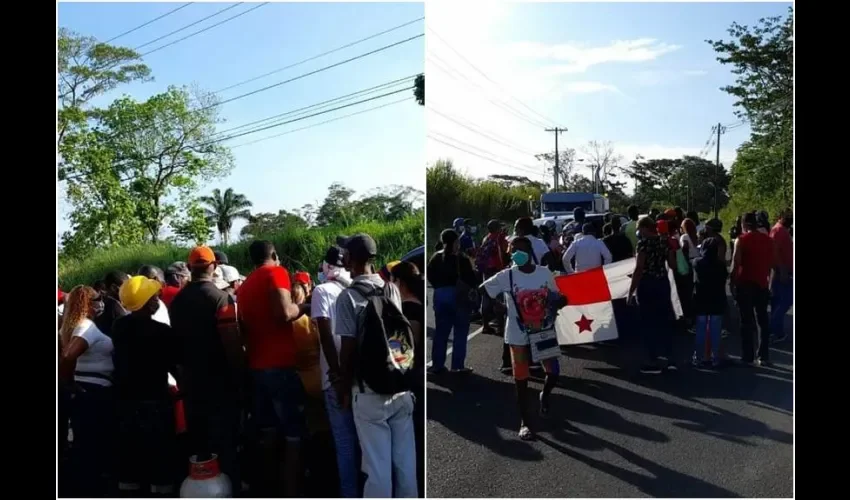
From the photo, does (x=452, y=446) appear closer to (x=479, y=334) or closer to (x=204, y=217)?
(x=204, y=217)

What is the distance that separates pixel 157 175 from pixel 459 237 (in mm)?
2133

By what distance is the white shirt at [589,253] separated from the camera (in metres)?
6.60

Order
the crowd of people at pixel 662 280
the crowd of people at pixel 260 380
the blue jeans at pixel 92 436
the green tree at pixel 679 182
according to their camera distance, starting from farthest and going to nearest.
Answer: the crowd of people at pixel 662 280, the green tree at pixel 679 182, the blue jeans at pixel 92 436, the crowd of people at pixel 260 380

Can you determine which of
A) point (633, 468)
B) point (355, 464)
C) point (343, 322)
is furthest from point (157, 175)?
point (633, 468)

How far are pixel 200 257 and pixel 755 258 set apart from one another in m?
4.04

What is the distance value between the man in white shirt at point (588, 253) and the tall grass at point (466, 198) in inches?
62.1

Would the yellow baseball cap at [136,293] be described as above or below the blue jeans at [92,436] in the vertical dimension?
above

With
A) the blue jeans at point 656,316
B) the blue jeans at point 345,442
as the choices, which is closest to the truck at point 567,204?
the blue jeans at point 656,316

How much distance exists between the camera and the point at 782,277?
509 cm

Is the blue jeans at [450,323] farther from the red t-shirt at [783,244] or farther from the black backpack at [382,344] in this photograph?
the red t-shirt at [783,244]

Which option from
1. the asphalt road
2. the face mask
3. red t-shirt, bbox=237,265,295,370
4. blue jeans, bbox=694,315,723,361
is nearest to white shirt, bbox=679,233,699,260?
blue jeans, bbox=694,315,723,361

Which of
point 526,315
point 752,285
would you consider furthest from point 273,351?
point 752,285

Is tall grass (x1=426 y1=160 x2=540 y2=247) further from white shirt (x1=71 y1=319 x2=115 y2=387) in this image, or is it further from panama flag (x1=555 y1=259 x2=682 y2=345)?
white shirt (x1=71 y1=319 x2=115 y2=387)

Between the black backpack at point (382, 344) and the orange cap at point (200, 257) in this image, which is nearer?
the black backpack at point (382, 344)
